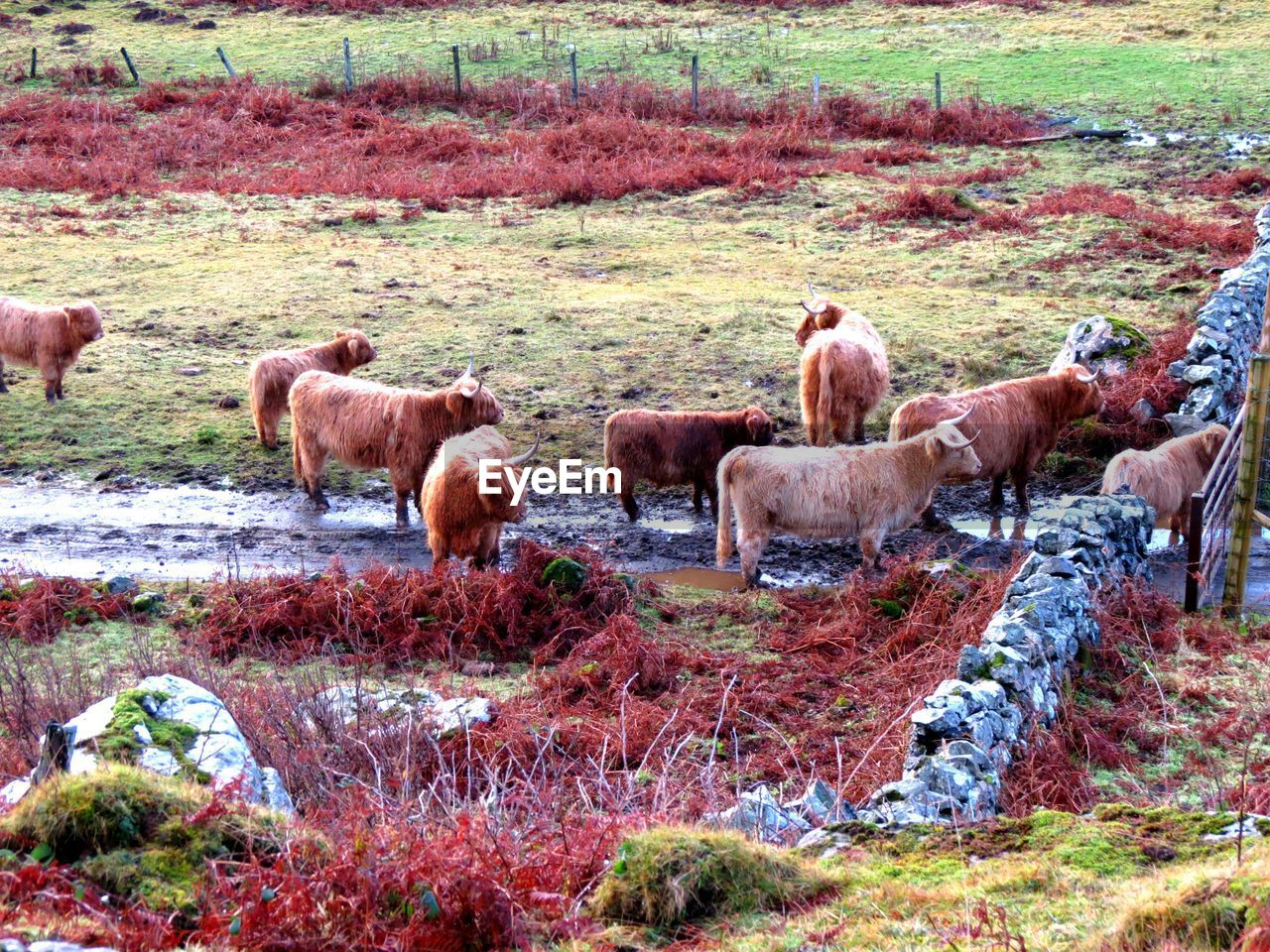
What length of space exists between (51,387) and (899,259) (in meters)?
9.99

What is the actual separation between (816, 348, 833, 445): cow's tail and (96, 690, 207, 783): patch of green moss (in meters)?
7.18

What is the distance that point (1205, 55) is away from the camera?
2686 cm

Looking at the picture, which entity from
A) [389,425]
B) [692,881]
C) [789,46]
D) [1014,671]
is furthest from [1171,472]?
[789,46]

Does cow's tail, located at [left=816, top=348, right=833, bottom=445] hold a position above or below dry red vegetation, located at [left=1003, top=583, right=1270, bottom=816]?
above

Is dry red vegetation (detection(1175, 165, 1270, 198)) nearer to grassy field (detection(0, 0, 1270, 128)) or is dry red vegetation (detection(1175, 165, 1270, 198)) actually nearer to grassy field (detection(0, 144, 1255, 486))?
grassy field (detection(0, 144, 1255, 486))

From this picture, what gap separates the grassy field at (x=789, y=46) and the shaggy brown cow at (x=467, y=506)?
58.6 feet

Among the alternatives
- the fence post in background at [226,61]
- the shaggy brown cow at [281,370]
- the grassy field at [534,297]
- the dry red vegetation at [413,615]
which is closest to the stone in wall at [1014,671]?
the dry red vegetation at [413,615]

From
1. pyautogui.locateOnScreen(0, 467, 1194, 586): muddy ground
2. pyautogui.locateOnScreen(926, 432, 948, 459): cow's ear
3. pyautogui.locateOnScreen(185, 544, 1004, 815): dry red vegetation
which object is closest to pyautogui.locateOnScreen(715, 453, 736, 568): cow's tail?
pyautogui.locateOnScreen(0, 467, 1194, 586): muddy ground

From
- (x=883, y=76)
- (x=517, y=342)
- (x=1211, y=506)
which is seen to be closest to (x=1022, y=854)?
(x=1211, y=506)

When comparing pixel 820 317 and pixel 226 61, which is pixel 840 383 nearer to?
pixel 820 317

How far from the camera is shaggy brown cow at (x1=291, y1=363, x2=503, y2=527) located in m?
11.1

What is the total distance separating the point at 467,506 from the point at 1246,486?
201 inches

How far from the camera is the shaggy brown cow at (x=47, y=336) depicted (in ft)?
44.2

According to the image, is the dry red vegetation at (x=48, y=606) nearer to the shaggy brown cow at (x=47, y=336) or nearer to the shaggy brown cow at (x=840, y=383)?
the shaggy brown cow at (x=47, y=336)
